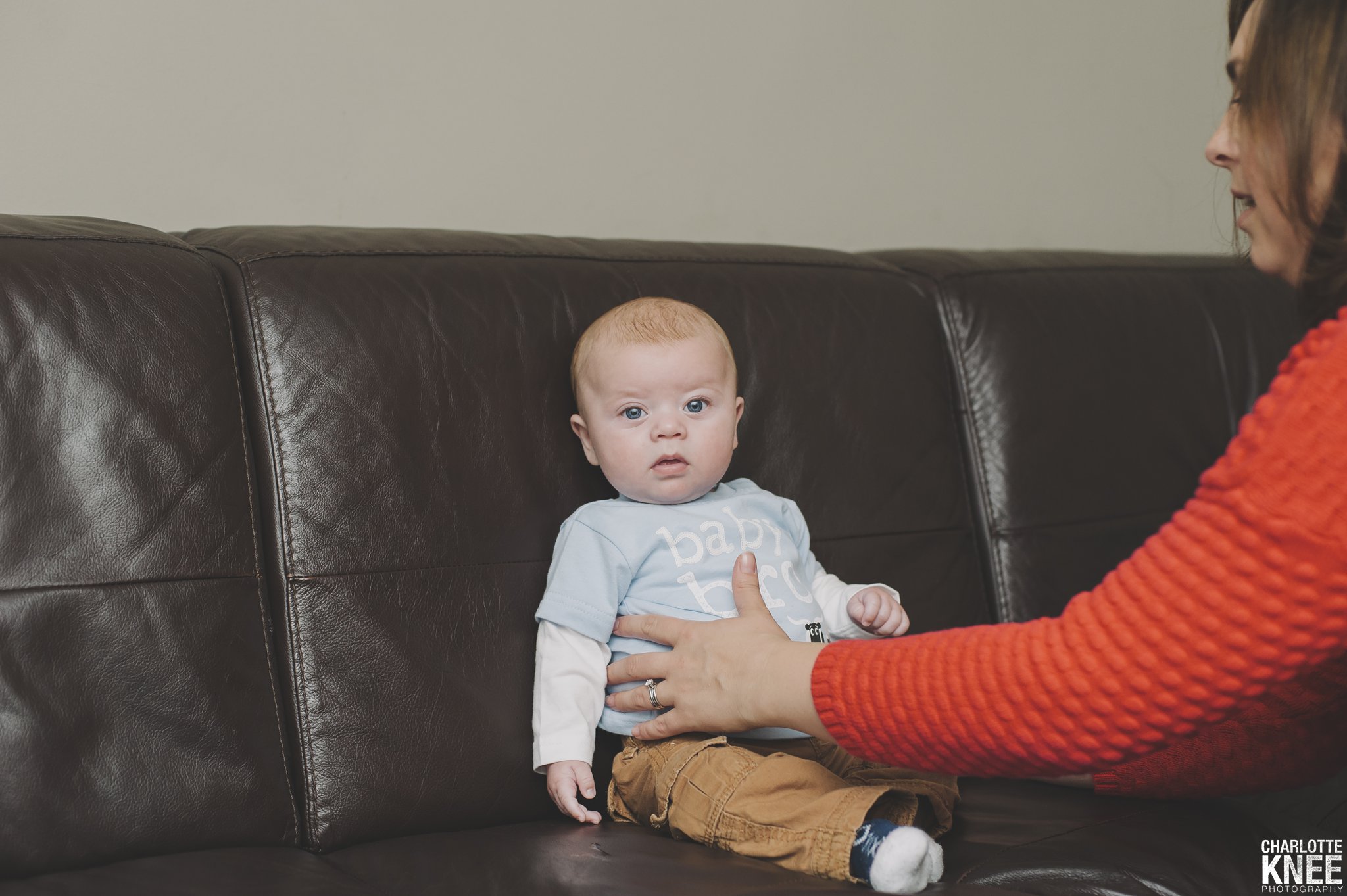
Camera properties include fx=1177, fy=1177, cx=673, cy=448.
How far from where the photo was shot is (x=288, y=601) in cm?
130

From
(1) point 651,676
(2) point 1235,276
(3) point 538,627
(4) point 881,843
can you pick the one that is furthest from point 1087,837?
(2) point 1235,276

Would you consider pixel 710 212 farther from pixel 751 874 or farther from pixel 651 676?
pixel 751 874

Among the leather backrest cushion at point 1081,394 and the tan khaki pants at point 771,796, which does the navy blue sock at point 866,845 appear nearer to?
the tan khaki pants at point 771,796

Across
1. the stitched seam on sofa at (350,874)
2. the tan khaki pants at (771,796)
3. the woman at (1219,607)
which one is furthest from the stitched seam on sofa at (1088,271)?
the stitched seam on sofa at (350,874)

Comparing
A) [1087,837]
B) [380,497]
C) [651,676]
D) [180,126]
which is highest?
[180,126]

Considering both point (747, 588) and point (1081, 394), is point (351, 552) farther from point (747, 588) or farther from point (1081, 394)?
point (1081, 394)

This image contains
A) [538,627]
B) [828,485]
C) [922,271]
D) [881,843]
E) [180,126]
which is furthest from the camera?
[922,271]

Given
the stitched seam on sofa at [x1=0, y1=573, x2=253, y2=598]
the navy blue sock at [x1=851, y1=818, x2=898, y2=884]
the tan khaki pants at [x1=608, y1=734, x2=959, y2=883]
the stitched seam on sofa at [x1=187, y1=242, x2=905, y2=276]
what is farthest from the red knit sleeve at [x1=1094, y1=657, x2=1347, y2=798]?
the stitched seam on sofa at [x1=0, y1=573, x2=253, y2=598]

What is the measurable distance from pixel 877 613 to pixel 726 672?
0.30 metres

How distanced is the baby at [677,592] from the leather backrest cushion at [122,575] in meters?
0.32

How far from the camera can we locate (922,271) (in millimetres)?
1881

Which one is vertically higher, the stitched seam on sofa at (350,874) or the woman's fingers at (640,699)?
the woman's fingers at (640,699)

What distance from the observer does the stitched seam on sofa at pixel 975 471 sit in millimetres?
1757

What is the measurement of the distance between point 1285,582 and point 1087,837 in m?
0.51
